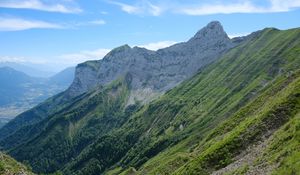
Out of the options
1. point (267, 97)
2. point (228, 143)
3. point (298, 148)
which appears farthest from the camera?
point (267, 97)

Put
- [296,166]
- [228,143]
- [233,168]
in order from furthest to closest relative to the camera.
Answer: [228,143], [233,168], [296,166]

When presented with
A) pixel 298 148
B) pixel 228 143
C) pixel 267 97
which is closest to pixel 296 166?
pixel 298 148

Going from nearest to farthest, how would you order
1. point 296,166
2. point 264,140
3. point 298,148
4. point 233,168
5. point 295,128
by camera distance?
point 296,166
point 298,148
point 295,128
point 233,168
point 264,140

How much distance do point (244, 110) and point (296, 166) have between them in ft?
272

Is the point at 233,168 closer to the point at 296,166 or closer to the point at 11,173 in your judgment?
the point at 296,166

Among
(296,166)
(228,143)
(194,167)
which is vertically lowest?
(194,167)

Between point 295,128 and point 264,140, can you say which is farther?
point 264,140

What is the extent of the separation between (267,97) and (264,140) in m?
48.5

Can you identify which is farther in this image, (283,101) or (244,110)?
(244,110)

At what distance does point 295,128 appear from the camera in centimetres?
7844

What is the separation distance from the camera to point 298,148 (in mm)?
66688

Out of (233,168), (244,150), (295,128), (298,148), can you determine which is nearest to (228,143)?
(244,150)

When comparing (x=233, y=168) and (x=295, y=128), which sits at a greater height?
(x=295, y=128)

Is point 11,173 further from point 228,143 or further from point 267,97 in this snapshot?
point 267,97
